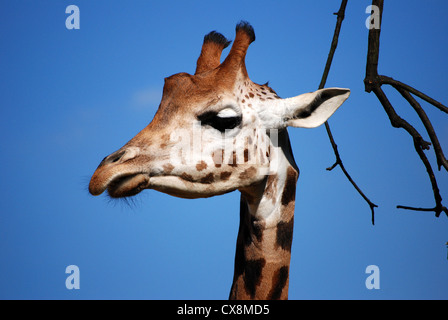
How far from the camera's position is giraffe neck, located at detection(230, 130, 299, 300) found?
12.0ft

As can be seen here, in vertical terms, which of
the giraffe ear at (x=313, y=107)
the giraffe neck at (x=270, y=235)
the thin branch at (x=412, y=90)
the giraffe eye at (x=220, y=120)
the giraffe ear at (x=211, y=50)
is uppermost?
the giraffe ear at (x=211, y=50)

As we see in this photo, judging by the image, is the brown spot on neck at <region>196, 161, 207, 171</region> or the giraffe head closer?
the giraffe head

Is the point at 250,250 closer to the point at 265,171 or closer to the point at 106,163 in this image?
the point at 265,171

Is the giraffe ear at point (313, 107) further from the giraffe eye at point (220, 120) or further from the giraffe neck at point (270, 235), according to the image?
the giraffe eye at point (220, 120)

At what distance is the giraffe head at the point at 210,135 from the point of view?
10.7 feet

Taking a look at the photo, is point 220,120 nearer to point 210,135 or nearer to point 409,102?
point 210,135

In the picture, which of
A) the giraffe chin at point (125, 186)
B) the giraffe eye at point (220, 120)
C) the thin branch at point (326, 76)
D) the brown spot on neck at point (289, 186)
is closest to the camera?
the giraffe chin at point (125, 186)

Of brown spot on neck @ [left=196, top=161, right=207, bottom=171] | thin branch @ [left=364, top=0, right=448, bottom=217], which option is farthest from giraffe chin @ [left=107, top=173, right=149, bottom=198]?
thin branch @ [left=364, top=0, right=448, bottom=217]

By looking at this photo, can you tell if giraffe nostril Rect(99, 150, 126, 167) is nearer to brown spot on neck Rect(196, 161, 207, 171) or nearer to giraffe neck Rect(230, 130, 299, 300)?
brown spot on neck Rect(196, 161, 207, 171)

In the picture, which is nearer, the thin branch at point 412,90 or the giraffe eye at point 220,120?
the giraffe eye at point 220,120

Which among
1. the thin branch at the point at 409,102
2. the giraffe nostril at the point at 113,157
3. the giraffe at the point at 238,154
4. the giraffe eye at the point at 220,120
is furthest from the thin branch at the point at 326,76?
the giraffe nostril at the point at 113,157

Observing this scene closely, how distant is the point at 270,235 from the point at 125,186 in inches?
46.9
